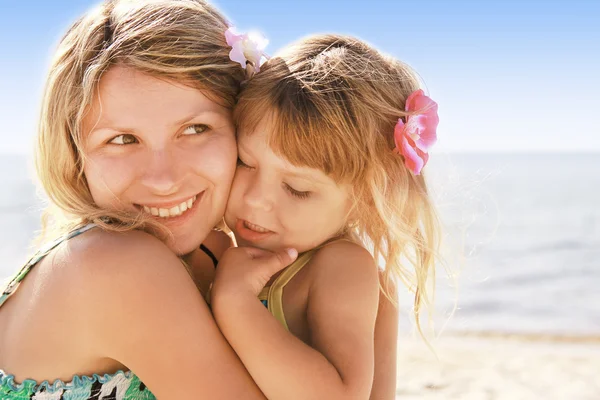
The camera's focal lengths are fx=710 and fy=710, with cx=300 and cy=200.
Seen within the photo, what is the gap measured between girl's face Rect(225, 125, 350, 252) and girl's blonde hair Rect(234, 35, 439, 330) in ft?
0.14

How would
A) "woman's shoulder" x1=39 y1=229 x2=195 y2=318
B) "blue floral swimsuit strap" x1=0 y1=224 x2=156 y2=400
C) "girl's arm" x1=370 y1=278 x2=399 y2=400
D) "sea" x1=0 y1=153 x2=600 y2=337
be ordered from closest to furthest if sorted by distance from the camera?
1. "woman's shoulder" x1=39 y1=229 x2=195 y2=318
2. "blue floral swimsuit strap" x1=0 y1=224 x2=156 y2=400
3. "girl's arm" x1=370 y1=278 x2=399 y2=400
4. "sea" x1=0 y1=153 x2=600 y2=337

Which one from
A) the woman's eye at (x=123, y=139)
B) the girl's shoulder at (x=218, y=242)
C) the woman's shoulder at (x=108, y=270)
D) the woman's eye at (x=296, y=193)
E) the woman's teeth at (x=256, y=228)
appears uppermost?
the woman's eye at (x=123, y=139)

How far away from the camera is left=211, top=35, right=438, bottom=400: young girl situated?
244 centimetres

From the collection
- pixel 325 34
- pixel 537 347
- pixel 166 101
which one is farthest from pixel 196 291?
pixel 537 347

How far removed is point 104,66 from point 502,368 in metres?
6.37

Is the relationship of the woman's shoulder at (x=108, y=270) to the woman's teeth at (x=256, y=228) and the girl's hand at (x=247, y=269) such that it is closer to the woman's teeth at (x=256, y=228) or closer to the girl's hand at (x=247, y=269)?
the girl's hand at (x=247, y=269)

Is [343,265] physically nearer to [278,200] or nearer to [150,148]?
[278,200]

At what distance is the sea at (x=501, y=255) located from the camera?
3.20 meters

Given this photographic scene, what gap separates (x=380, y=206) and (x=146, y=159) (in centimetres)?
92

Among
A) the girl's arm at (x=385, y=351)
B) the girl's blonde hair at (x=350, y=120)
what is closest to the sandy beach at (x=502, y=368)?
the girl's arm at (x=385, y=351)

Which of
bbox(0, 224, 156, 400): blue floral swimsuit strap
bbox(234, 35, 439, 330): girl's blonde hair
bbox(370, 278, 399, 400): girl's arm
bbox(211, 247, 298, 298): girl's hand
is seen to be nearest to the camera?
bbox(0, 224, 156, 400): blue floral swimsuit strap

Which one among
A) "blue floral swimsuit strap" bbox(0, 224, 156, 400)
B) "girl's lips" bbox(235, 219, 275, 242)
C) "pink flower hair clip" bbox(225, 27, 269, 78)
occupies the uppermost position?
"pink flower hair clip" bbox(225, 27, 269, 78)

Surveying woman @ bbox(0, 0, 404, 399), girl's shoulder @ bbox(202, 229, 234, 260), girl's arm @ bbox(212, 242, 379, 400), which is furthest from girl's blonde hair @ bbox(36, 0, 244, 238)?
girl's shoulder @ bbox(202, 229, 234, 260)

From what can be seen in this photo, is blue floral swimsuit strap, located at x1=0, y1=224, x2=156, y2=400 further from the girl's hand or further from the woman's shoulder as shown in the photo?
the girl's hand
